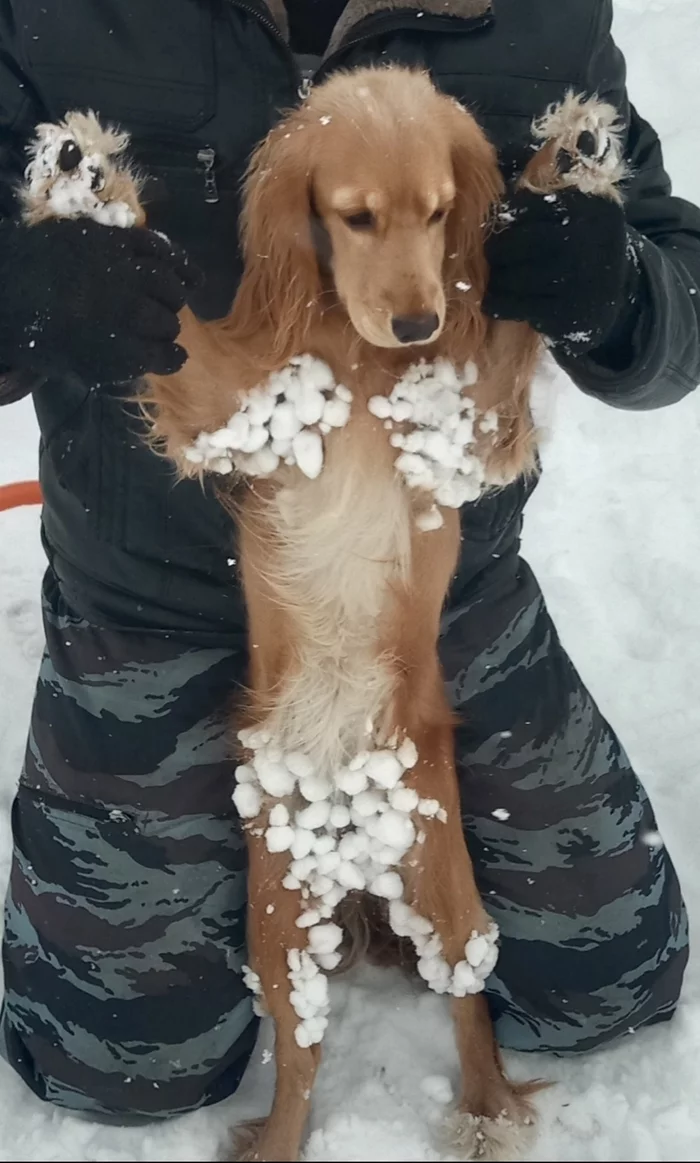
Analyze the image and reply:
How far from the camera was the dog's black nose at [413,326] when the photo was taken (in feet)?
2.27

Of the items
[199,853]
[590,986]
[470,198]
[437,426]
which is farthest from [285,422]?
[590,986]

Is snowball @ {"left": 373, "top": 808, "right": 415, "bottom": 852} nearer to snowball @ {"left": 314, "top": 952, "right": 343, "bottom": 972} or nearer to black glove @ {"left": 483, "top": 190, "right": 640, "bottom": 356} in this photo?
snowball @ {"left": 314, "top": 952, "right": 343, "bottom": 972}

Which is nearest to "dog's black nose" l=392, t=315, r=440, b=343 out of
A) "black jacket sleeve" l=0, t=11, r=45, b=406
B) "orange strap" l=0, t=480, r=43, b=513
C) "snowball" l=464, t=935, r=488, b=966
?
"black jacket sleeve" l=0, t=11, r=45, b=406

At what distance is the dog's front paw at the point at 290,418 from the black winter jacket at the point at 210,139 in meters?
0.09

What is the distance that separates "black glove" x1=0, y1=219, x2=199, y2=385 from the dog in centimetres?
2

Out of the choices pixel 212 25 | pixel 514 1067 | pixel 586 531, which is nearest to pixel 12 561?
pixel 586 531

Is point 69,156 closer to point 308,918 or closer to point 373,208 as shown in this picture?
point 373,208

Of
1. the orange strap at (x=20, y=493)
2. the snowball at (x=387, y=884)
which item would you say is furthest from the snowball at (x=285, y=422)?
the orange strap at (x=20, y=493)

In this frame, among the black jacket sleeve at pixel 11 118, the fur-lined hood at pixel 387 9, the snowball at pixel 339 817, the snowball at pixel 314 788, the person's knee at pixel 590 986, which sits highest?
the fur-lined hood at pixel 387 9

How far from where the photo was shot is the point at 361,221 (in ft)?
2.35

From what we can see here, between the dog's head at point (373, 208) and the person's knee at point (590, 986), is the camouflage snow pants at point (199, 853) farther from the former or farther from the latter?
the dog's head at point (373, 208)

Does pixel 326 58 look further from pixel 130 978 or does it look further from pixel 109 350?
pixel 130 978

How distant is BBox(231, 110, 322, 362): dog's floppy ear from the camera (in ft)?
2.47

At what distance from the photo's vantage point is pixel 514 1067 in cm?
77
